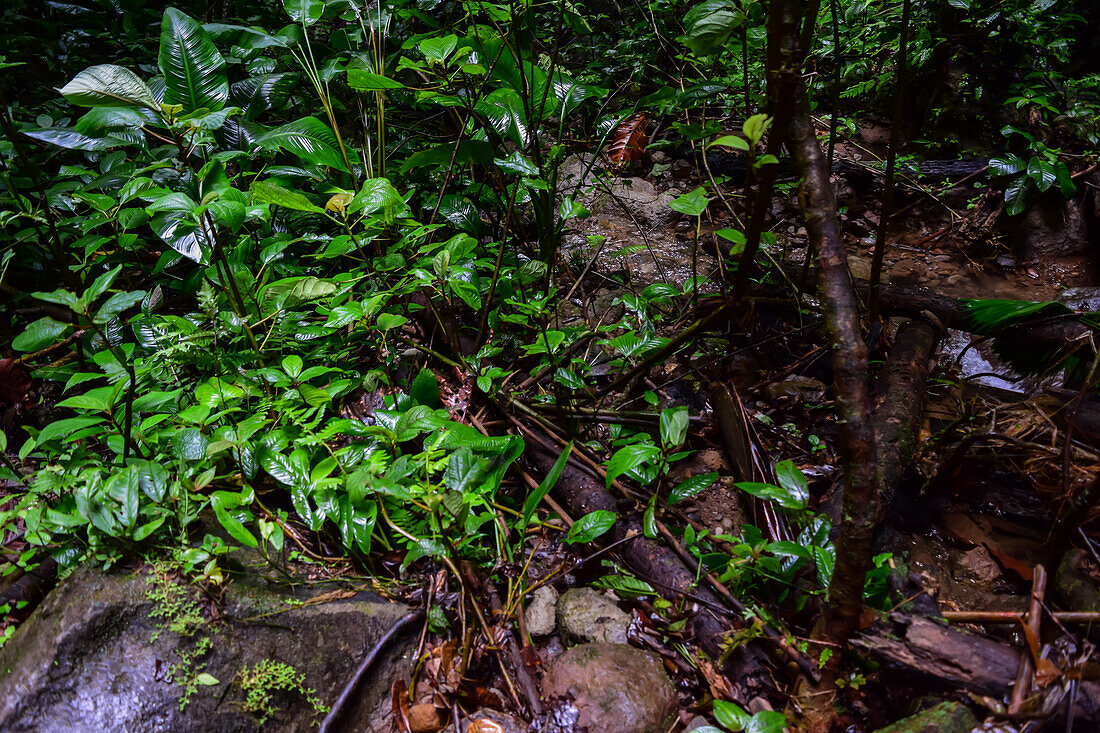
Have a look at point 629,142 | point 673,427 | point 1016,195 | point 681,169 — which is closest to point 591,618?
point 673,427

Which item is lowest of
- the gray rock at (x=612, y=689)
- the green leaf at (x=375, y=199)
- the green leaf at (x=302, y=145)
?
the gray rock at (x=612, y=689)

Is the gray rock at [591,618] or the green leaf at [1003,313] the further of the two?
the green leaf at [1003,313]

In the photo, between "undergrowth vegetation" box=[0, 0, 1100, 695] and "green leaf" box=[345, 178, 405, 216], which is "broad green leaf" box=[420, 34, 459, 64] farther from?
"green leaf" box=[345, 178, 405, 216]

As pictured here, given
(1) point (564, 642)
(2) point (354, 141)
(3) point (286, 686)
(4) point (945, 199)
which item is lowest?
(1) point (564, 642)

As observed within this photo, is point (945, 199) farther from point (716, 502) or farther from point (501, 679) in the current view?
point (501, 679)

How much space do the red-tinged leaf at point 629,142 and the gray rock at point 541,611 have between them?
319cm

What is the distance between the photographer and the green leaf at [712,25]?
150cm

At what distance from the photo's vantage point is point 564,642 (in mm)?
1709

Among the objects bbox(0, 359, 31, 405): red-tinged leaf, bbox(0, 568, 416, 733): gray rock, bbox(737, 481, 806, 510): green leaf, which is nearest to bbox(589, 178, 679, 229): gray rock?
bbox(737, 481, 806, 510): green leaf

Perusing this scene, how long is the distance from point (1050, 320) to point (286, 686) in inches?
113

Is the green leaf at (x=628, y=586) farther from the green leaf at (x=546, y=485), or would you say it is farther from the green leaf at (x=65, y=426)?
the green leaf at (x=65, y=426)

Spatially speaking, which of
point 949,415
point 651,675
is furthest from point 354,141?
point 949,415

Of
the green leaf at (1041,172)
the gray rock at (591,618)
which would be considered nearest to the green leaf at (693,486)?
the gray rock at (591,618)

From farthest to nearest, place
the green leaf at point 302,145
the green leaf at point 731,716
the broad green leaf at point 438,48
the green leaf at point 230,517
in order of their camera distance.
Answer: the green leaf at point 302,145
the broad green leaf at point 438,48
the green leaf at point 230,517
the green leaf at point 731,716
